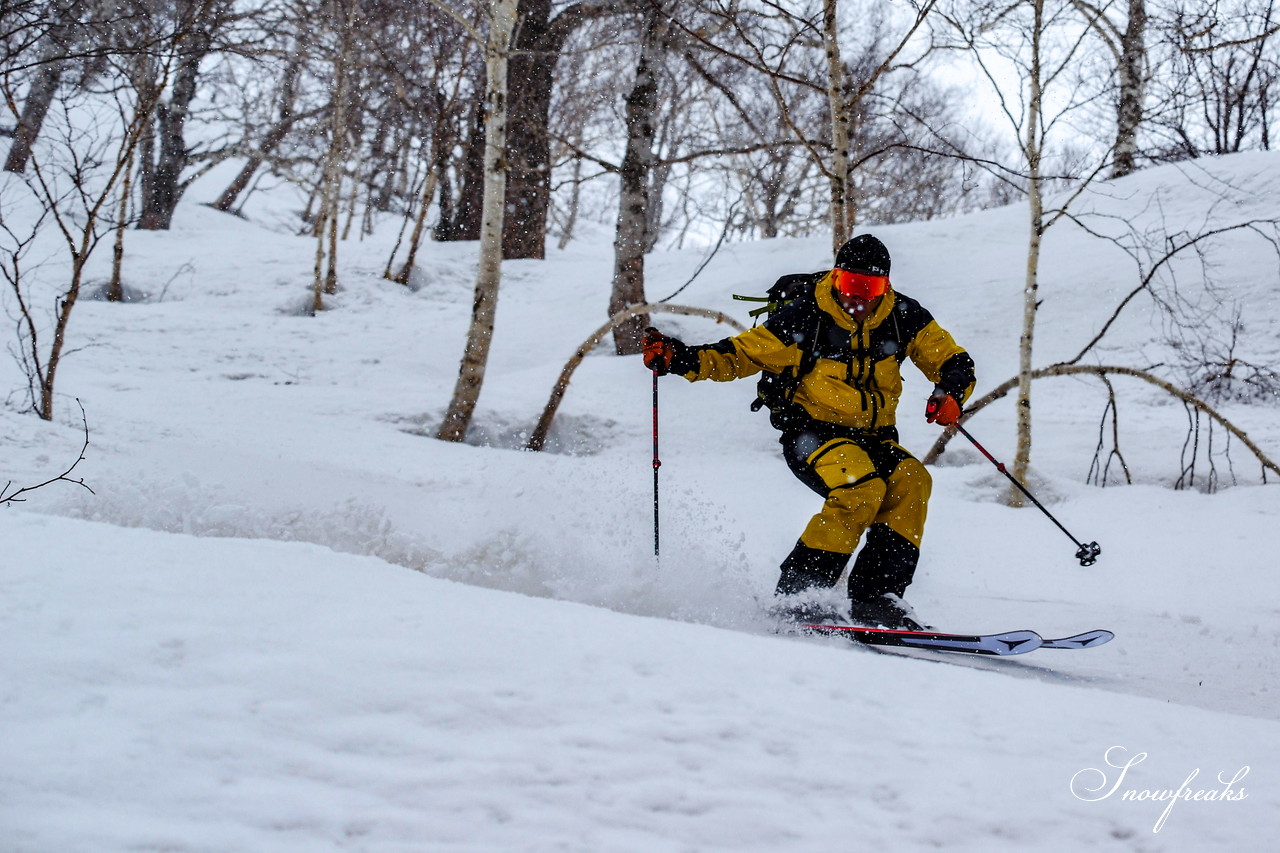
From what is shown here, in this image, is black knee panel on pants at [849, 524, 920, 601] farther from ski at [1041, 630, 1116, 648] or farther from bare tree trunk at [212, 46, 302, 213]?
bare tree trunk at [212, 46, 302, 213]

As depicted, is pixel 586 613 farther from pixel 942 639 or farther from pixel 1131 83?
pixel 1131 83

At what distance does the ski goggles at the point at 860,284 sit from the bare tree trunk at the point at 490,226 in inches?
191

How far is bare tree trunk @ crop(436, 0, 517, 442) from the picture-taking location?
7.85 metres

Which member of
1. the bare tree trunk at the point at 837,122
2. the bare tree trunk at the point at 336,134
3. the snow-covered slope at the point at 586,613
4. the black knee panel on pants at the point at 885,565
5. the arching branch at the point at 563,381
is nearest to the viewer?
the snow-covered slope at the point at 586,613

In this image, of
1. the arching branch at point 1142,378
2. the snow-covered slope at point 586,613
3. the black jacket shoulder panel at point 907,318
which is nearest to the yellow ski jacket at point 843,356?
the black jacket shoulder panel at point 907,318

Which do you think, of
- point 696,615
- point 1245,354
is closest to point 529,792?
point 696,615

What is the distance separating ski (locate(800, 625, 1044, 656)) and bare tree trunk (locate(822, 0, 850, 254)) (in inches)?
163

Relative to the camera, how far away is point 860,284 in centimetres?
401

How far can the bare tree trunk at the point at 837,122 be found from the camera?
6902mm

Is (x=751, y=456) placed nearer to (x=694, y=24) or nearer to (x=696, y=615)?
(x=696, y=615)

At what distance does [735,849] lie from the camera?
1.61 meters

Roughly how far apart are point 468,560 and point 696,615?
64.5 inches

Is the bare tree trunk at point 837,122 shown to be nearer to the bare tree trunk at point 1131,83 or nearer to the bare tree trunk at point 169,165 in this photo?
the bare tree trunk at point 1131,83

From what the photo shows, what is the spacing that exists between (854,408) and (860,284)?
59 centimetres
